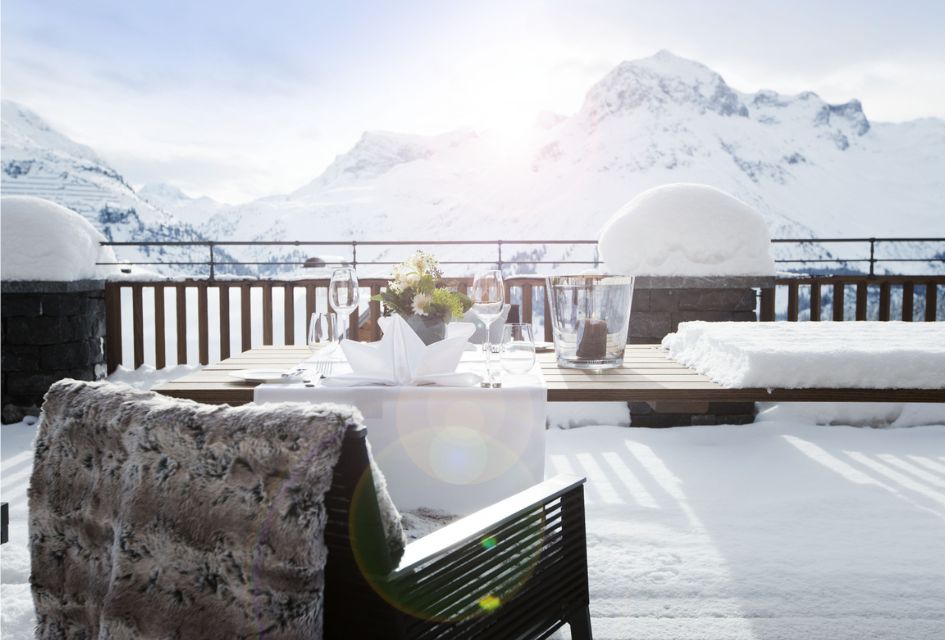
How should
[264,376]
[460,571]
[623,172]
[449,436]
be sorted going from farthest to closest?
[623,172]
[264,376]
[449,436]
[460,571]

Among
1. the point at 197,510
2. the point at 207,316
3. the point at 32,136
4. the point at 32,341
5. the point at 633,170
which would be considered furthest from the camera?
the point at 633,170

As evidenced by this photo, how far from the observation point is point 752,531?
101 inches

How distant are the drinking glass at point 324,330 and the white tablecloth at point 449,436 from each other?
0.57m

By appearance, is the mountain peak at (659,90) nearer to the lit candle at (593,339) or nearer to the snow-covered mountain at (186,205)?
the snow-covered mountain at (186,205)

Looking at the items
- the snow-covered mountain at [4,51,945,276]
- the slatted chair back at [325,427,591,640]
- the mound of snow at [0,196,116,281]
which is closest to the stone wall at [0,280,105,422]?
the mound of snow at [0,196,116,281]

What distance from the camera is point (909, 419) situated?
420 cm

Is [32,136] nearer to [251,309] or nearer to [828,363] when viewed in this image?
[251,309]

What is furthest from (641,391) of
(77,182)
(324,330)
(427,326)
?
(77,182)

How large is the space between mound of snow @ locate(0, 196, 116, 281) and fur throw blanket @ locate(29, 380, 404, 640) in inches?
155

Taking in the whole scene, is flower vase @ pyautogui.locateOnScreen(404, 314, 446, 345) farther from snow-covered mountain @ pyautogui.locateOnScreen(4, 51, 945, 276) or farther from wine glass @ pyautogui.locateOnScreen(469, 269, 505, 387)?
snow-covered mountain @ pyautogui.locateOnScreen(4, 51, 945, 276)

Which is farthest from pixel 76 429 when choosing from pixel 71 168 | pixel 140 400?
pixel 71 168

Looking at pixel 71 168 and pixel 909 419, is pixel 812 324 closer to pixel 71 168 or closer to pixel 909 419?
pixel 909 419

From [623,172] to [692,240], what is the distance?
219 ft

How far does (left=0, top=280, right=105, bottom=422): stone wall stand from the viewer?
4.34 meters
